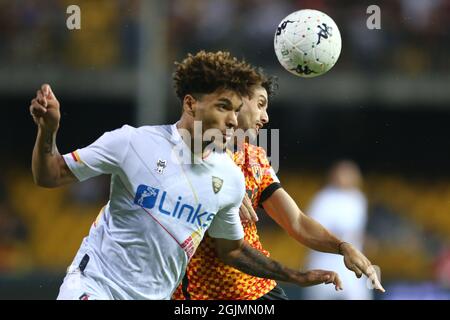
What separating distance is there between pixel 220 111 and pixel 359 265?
1.27 metres

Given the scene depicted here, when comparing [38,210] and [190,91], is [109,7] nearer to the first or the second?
[38,210]

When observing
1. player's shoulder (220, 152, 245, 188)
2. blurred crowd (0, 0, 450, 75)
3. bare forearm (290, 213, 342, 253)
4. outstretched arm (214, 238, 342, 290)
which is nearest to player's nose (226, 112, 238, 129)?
player's shoulder (220, 152, 245, 188)

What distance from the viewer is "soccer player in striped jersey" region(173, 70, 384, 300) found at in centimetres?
625

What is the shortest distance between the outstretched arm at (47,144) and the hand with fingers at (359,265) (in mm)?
1769

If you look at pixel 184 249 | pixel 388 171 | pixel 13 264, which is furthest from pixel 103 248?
pixel 388 171

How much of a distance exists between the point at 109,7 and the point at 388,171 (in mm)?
6661

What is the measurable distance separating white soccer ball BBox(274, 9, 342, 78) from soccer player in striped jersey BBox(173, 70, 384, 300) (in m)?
0.24

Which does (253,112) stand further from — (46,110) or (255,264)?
(46,110)

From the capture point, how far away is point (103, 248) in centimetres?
553

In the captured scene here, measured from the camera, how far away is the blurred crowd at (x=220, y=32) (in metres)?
17.5
